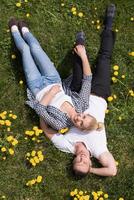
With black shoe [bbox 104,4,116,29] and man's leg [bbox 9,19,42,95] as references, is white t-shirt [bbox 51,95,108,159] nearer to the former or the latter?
man's leg [bbox 9,19,42,95]

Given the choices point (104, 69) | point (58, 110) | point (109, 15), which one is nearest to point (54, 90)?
point (58, 110)

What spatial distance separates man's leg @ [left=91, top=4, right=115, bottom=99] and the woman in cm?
16

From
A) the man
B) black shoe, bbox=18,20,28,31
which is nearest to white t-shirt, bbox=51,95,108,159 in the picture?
the man

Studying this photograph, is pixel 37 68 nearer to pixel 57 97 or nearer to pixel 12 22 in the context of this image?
pixel 57 97

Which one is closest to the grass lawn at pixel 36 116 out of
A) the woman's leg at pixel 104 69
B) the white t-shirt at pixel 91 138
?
the white t-shirt at pixel 91 138

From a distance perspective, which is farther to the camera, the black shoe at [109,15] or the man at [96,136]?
the black shoe at [109,15]

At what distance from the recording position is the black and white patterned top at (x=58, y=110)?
7.21 m

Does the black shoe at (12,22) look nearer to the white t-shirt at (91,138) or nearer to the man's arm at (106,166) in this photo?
the white t-shirt at (91,138)

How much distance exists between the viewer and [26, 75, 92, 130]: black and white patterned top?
721cm

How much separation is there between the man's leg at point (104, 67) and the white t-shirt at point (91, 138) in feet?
0.37

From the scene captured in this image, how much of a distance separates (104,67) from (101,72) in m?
0.08

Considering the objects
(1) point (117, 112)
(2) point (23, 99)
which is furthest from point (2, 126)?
(1) point (117, 112)

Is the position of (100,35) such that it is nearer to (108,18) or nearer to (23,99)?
(108,18)

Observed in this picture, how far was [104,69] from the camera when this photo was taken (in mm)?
7480
